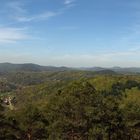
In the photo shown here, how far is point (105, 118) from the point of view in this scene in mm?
56625

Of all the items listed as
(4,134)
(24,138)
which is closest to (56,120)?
(4,134)

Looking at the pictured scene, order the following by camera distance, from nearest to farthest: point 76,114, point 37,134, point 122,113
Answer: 1. point 76,114
2. point 122,113
3. point 37,134

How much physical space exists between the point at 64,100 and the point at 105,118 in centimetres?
873

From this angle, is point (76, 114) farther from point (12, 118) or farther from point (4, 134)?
point (12, 118)

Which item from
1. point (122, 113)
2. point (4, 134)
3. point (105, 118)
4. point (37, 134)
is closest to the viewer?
point (105, 118)

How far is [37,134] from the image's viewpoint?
71.3 metres

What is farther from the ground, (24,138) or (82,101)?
(82,101)

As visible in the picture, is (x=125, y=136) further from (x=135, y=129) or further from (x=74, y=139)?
(x=74, y=139)

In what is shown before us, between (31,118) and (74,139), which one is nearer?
(74,139)

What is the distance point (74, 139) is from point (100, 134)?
4522mm

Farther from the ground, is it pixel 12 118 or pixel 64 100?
pixel 64 100

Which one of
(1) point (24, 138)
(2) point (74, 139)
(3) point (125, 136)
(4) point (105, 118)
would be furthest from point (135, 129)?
(1) point (24, 138)

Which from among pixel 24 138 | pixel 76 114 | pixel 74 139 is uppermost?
pixel 76 114

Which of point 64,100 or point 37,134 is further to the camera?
point 37,134
